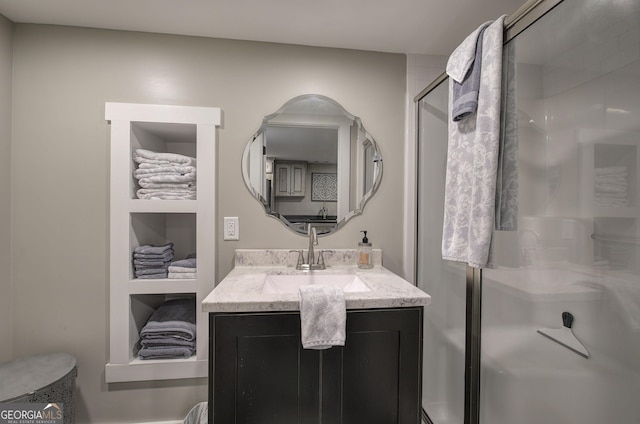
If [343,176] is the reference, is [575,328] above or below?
below

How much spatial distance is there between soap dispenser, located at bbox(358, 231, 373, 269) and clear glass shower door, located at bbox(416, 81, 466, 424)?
0.34 metres

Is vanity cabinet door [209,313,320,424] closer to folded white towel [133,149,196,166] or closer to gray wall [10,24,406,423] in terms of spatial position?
gray wall [10,24,406,423]

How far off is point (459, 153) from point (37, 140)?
2015 millimetres

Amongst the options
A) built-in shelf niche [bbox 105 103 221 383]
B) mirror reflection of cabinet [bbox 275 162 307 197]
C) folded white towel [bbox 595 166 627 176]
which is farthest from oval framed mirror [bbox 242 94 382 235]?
folded white towel [bbox 595 166 627 176]

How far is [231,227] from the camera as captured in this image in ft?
5.35

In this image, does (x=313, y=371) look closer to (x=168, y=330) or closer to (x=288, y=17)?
(x=168, y=330)

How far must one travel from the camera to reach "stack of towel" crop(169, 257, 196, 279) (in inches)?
60.9

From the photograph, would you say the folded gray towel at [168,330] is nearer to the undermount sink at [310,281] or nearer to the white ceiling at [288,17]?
the undermount sink at [310,281]

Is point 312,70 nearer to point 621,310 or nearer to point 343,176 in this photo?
point 343,176

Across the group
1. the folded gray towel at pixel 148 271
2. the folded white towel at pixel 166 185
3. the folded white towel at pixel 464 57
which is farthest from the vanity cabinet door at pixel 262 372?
the folded white towel at pixel 464 57

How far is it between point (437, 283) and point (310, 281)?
0.72m

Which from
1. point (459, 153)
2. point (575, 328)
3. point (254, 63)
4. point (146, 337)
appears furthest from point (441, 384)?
point (254, 63)

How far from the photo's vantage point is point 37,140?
1492 mm

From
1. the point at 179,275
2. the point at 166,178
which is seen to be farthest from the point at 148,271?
the point at 166,178
